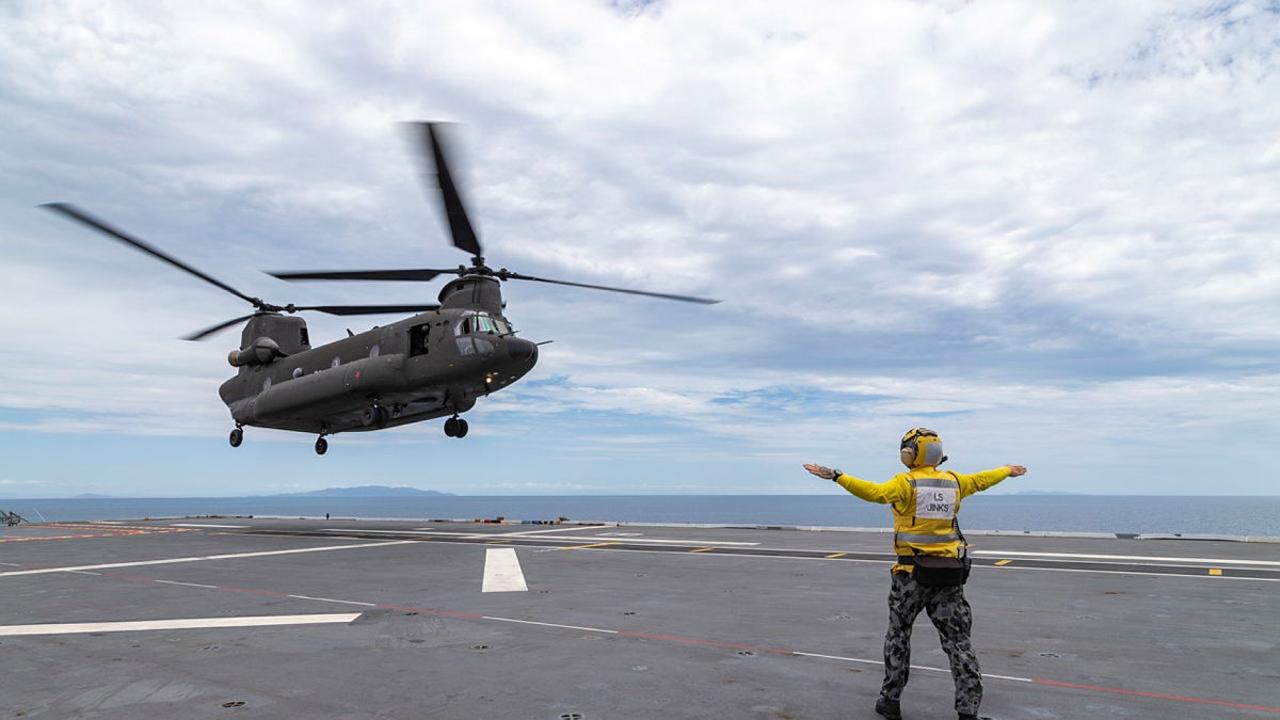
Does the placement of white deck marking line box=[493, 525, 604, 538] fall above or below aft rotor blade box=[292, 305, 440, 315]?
below

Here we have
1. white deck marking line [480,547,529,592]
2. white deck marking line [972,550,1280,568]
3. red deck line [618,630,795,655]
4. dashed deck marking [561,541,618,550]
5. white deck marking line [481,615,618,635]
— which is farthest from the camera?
dashed deck marking [561,541,618,550]

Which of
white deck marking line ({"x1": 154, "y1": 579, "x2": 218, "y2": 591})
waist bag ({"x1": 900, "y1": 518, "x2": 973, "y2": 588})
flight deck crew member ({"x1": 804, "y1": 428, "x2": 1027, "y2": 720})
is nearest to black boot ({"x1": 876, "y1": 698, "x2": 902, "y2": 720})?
flight deck crew member ({"x1": 804, "y1": 428, "x2": 1027, "y2": 720})

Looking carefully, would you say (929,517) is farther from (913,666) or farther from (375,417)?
(375,417)

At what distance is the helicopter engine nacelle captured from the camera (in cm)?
3146

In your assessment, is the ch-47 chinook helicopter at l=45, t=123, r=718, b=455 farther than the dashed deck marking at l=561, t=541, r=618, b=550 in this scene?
Yes

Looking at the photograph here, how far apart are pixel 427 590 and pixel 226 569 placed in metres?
6.01

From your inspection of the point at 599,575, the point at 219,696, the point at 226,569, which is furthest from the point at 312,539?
the point at 219,696

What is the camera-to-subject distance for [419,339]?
25.1 m

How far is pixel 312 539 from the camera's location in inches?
939

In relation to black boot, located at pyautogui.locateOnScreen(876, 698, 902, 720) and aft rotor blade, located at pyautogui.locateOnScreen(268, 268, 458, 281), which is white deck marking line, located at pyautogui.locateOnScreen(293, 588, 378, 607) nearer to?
black boot, located at pyautogui.locateOnScreen(876, 698, 902, 720)

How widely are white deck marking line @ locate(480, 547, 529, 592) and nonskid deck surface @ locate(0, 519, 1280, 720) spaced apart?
4.0 inches

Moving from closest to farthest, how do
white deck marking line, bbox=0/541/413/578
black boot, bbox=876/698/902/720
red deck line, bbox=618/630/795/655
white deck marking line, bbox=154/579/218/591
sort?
black boot, bbox=876/698/902/720, red deck line, bbox=618/630/795/655, white deck marking line, bbox=154/579/218/591, white deck marking line, bbox=0/541/413/578

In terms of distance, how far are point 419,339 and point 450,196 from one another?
21.1ft

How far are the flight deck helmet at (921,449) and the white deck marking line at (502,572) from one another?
744cm
